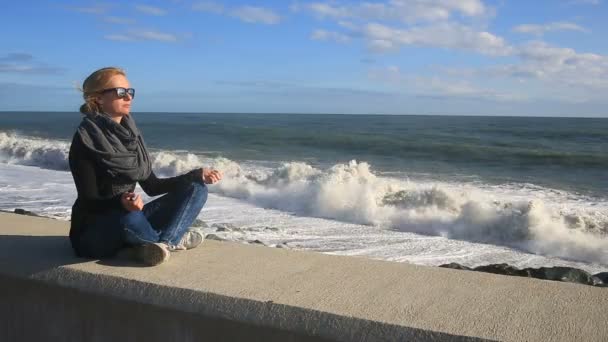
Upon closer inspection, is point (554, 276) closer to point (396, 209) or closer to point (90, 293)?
point (90, 293)

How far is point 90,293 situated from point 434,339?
169 cm

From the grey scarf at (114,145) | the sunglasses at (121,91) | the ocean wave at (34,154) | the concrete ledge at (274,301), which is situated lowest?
the ocean wave at (34,154)

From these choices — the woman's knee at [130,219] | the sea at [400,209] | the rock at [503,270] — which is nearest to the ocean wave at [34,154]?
the sea at [400,209]

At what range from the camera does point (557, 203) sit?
12.7 metres

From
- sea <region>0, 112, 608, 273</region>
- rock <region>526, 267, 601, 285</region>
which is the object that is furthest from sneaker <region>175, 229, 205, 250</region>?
sea <region>0, 112, 608, 273</region>

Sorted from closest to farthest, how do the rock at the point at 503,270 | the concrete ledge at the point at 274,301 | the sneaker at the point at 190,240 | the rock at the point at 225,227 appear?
1. the concrete ledge at the point at 274,301
2. the sneaker at the point at 190,240
3. the rock at the point at 503,270
4. the rock at the point at 225,227

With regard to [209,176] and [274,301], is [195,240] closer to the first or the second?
[209,176]

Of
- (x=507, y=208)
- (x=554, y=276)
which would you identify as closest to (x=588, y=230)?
(x=507, y=208)

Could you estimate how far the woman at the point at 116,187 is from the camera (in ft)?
10.0

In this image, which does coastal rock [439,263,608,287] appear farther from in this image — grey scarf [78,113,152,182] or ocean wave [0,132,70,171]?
ocean wave [0,132,70,171]

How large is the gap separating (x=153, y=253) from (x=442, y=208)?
27.5 feet

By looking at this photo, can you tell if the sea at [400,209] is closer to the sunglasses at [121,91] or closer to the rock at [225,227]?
the rock at [225,227]

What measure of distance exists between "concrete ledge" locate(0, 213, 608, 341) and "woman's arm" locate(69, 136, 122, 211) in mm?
318

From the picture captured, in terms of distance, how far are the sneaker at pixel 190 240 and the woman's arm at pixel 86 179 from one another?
476mm
